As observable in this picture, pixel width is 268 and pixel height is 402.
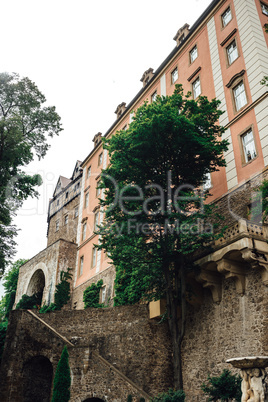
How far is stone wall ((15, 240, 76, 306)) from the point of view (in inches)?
1184

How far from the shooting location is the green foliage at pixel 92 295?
86.8 feet

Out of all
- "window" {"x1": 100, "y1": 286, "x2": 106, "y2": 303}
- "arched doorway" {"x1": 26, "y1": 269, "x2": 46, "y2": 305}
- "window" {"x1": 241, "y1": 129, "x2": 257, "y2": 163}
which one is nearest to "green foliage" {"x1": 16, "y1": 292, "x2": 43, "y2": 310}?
"arched doorway" {"x1": 26, "y1": 269, "x2": 46, "y2": 305}

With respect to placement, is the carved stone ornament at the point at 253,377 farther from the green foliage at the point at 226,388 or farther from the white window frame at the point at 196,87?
the white window frame at the point at 196,87

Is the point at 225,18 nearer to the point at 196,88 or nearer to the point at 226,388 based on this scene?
the point at 196,88

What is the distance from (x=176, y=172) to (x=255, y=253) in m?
5.09

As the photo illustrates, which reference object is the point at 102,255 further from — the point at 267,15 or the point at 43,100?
the point at 267,15

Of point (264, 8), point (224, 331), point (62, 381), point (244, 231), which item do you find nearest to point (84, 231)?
point (62, 381)

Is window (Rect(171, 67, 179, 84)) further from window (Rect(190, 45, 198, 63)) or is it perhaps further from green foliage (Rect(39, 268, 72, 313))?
green foliage (Rect(39, 268, 72, 313))

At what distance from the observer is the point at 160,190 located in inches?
650

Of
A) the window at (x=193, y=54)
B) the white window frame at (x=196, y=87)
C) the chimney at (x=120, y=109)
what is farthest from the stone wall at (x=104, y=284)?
the window at (x=193, y=54)

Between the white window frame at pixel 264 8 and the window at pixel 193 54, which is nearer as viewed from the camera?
the white window frame at pixel 264 8

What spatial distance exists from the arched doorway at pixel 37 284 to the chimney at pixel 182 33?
75.3 ft

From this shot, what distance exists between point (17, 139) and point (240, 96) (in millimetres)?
11773

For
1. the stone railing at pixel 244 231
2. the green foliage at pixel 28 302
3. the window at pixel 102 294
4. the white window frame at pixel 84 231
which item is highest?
the white window frame at pixel 84 231
